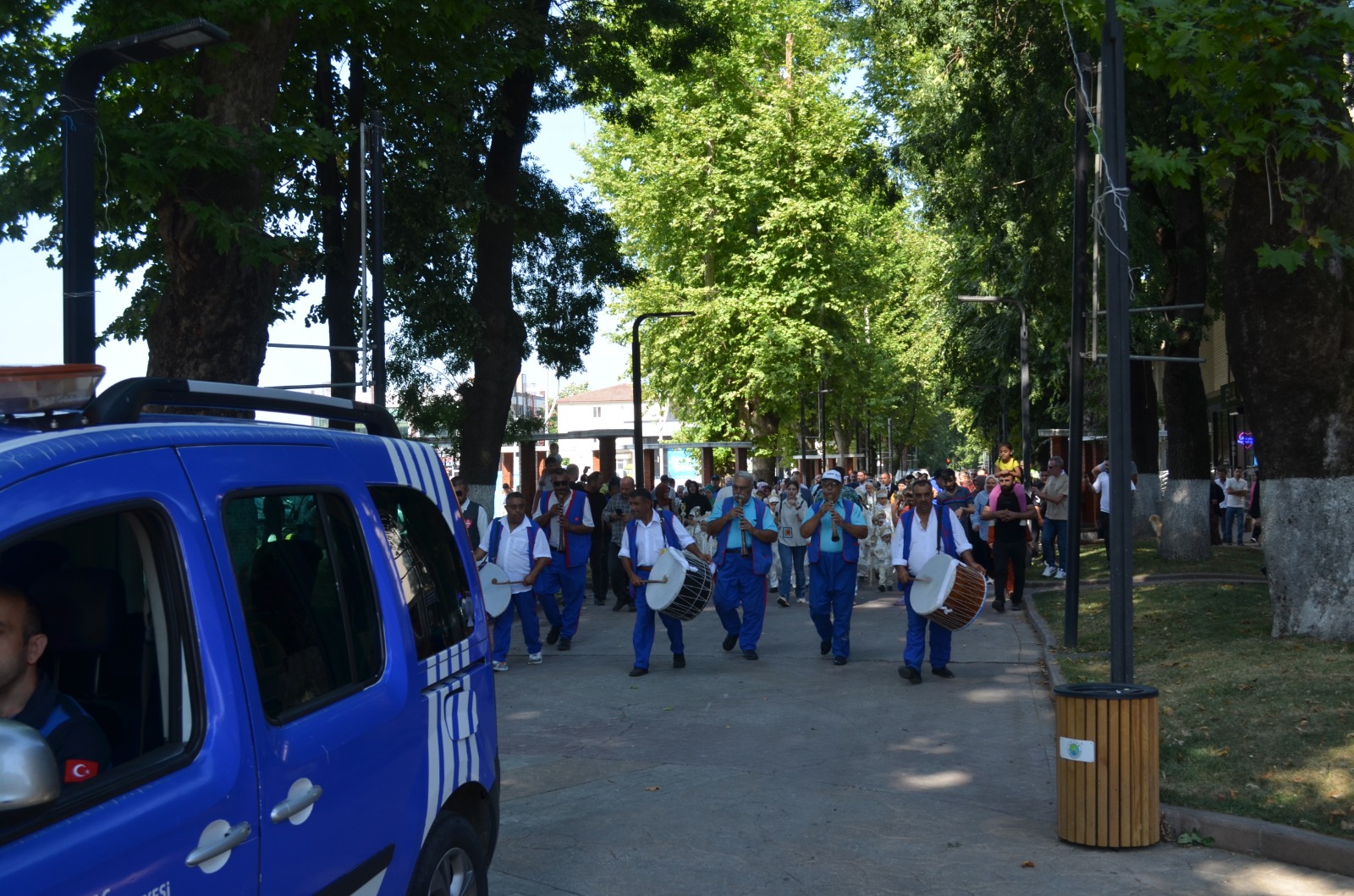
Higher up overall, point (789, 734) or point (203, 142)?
point (203, 142)

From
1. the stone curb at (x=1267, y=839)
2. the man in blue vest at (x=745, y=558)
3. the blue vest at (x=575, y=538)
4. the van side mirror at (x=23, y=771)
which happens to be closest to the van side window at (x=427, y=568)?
the van side mirror at (x=23, y=771)

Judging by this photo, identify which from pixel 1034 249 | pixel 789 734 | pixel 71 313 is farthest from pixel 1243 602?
pixel 71 313

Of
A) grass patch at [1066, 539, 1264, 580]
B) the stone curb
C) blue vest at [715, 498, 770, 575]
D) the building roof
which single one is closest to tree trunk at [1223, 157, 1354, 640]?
blue vest at [715, 498, 770, 575]

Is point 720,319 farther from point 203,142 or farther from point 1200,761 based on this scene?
point 1200,761

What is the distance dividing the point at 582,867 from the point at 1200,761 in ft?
12.3

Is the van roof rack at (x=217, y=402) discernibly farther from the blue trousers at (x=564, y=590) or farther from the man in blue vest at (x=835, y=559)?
the blue trousers at (x=564, y=590)

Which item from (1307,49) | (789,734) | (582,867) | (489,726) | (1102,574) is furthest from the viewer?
(1102,574)

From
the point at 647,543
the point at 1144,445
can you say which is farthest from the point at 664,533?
the point at 1144,445

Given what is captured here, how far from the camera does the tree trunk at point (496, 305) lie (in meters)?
20.3

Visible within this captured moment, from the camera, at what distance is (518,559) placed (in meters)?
14.0

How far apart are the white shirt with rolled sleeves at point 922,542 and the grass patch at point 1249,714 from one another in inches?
57.4

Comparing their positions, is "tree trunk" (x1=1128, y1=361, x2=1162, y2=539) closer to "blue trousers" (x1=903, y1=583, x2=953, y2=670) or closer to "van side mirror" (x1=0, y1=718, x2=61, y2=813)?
"blue trousers" (x1=903, y1=583, x2=953, y2=670)

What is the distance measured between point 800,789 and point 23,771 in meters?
6.45

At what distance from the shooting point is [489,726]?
4.88 meters
